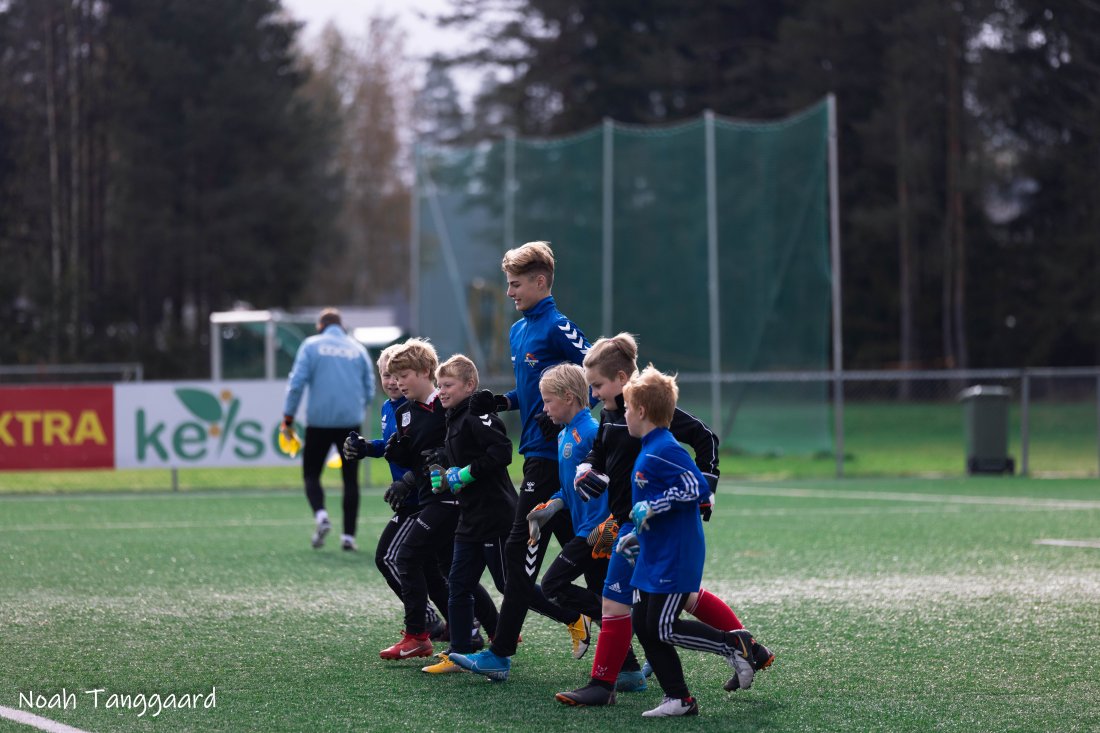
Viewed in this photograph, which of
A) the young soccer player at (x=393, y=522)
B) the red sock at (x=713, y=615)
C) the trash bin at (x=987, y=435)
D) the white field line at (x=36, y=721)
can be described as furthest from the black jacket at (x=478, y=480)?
the trash bin at (x=987, y=435)

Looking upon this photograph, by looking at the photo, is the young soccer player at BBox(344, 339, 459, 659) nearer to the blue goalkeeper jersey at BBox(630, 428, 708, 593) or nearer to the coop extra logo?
the blue goalkeeper jersey at BBox(630, 428, 708, 593)

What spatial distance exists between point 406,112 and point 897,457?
131 ft

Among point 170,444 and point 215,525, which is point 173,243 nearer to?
point 170,444

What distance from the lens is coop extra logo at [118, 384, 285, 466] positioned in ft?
53.8

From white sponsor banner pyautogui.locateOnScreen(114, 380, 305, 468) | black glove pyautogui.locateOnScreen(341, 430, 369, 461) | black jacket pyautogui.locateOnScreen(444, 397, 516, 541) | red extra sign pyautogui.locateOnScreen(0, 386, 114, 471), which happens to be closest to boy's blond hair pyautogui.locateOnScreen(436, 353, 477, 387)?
black jacket pyautogui.locateOnScreen(444, 397, 516, 541)

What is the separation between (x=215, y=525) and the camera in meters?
12.7

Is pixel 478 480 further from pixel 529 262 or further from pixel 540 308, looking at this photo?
pixel 529 262

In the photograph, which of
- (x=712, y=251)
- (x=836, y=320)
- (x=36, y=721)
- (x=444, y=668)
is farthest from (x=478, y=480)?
(x=712, y=251)

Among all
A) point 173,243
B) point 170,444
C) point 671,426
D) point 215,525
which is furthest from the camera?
point 173,243

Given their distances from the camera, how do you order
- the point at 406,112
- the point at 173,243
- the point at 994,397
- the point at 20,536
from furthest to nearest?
the point at 406,112 < the point at 173,243 < the point at 994,397 < the point at 20,536

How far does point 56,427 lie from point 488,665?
464 inches

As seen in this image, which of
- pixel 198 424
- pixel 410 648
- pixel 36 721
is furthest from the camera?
pixel 198 424

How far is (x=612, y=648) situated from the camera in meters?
5.50

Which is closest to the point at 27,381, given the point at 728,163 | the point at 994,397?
the point at 728,163
